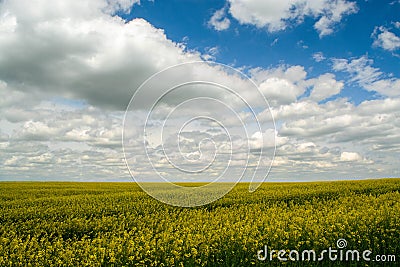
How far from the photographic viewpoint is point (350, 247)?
953cm

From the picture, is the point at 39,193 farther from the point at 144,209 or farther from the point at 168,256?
the point at 168,256

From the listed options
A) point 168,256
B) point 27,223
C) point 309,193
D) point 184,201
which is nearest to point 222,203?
point 184,201

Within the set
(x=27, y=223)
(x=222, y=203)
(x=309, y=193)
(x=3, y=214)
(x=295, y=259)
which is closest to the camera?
(x=295, y=259)

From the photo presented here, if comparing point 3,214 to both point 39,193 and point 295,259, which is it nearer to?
point 39,193

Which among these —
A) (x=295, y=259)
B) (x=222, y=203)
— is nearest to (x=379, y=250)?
(x=295, y=259)

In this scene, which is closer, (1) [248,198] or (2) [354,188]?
(1) [248,198]

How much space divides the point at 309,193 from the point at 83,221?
15.7 meters

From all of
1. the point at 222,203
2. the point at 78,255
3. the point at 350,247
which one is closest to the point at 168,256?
the point at 78,255

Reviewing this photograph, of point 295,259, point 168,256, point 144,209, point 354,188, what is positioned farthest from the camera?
point 354,188

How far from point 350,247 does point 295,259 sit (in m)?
1.75

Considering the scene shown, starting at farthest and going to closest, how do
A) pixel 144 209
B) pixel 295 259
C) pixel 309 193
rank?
pixel 309 193 < pixel 144 209 < pixel 295 259

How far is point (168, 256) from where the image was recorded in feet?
27.6

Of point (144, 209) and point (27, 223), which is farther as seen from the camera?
point (144, 209)

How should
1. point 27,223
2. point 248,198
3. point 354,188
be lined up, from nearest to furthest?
point 27,223
point 248,198
point 354,188
